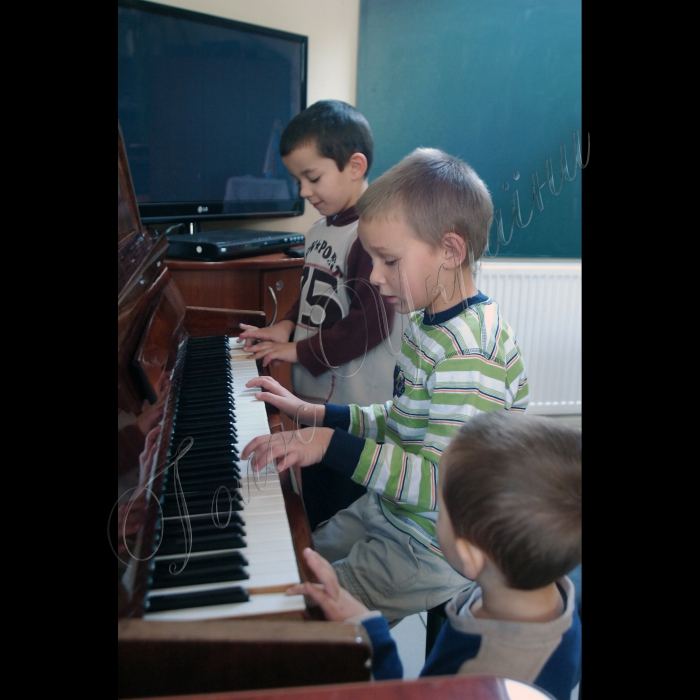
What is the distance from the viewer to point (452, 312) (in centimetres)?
46

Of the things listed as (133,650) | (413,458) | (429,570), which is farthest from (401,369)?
(133,650)

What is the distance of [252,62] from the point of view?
60 cm

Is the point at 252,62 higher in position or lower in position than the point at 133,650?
higher

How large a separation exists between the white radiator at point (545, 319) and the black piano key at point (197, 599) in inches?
9.2

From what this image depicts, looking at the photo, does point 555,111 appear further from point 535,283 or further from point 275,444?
point 275,444

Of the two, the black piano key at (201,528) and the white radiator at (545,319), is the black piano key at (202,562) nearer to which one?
the black piano key at (201,528)

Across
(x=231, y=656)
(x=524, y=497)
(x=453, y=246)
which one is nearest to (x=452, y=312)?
(x=453, y=246)

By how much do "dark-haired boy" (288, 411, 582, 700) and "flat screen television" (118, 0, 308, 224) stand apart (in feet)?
1.31

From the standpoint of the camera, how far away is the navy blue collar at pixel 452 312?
0.45m

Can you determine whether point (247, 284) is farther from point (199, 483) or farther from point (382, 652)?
point (382, 652)

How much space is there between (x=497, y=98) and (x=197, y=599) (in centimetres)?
50

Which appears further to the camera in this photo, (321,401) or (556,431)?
(321,401)

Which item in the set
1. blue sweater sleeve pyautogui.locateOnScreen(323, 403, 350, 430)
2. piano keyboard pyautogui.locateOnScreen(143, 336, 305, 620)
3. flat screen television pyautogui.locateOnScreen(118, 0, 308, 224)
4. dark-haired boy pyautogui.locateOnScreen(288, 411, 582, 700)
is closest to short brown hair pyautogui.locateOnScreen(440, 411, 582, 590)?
dark-haired boy pyautogui.locateOnScreen(288, 411, 582, 700)
